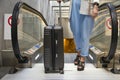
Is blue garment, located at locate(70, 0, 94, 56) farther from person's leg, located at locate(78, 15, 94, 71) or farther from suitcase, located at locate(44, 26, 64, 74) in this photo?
suitcase, located at locate(44, 26, 64, 74)

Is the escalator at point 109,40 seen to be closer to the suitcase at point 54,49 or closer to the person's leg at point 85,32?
the person's leg at point 85,32

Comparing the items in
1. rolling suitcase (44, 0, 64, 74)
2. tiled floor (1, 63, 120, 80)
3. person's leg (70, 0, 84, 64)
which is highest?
person's leg (70, 0, 84, 64)

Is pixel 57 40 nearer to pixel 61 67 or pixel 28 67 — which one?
pixel 61 67

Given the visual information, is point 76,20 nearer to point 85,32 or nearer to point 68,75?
point 85,32

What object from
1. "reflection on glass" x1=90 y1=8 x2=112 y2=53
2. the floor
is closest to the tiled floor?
the floor

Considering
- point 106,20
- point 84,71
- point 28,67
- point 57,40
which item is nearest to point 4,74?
point 28,67

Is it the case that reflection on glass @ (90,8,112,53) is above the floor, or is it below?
above

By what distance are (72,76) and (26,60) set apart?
1.18 meters

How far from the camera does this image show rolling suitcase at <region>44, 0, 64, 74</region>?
4059 mm

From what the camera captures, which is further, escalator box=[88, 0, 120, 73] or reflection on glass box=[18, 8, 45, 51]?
reflection on glass box=[18, 8, 45, 51]

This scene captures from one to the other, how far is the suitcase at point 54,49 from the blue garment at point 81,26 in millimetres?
324

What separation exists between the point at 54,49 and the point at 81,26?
606mm

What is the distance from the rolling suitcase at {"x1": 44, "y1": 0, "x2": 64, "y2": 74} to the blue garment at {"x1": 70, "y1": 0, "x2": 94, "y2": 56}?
0.32 m

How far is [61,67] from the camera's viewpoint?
4094mm
